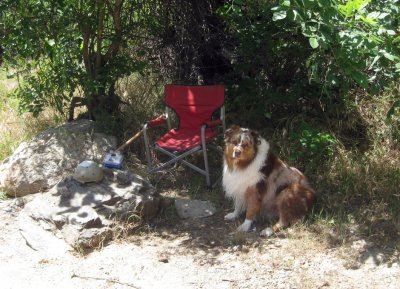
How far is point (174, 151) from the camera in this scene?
5492 mm

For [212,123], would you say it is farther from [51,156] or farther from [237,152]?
[51,156]

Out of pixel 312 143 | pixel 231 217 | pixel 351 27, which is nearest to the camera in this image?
pixel 351 27

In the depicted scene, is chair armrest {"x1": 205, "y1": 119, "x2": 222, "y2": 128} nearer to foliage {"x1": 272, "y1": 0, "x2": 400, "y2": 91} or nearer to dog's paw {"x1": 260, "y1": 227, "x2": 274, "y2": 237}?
dog's paw {"x1": 260, "y1": 227, "x2": 274, "y2": 237}

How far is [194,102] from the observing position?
592 centimetres

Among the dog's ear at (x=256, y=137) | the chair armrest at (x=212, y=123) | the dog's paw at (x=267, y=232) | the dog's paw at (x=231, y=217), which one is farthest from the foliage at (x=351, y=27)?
the chair armrest at (x=212, y=123)

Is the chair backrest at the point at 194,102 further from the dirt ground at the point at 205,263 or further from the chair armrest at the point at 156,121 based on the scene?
the dirt ground at the point at 205,263

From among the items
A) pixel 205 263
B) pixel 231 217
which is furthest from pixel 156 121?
pixel 205 263

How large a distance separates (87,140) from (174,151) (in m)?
1.08

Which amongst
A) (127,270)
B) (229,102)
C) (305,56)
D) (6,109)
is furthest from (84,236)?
(6,109)

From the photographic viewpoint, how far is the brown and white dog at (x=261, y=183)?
15.0 feet

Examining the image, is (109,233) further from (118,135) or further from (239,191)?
(118,135)

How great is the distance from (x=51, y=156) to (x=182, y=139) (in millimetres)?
1434

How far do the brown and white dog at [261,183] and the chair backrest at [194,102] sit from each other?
3.72 feet

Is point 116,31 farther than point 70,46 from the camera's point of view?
Yes
